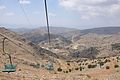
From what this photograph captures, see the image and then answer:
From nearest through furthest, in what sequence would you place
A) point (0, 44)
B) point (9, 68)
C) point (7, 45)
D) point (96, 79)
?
point (9, 68)
point (96, 79)
point (0, 44)
point (7, 45)

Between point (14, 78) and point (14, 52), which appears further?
point (14, 52)

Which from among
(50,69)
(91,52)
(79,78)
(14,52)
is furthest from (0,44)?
(91,52)

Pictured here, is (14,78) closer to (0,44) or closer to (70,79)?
(70,79)

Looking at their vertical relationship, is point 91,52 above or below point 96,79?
below

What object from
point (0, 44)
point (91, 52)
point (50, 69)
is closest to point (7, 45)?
point (0, 44)

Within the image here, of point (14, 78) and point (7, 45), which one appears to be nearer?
point (14, 78)

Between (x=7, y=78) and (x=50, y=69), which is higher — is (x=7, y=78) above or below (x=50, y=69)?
above

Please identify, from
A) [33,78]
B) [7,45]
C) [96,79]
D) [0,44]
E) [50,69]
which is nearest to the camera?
[33,78]

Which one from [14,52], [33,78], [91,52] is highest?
[33,78]

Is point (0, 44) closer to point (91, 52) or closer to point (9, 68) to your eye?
Answer: point (9, 68)
